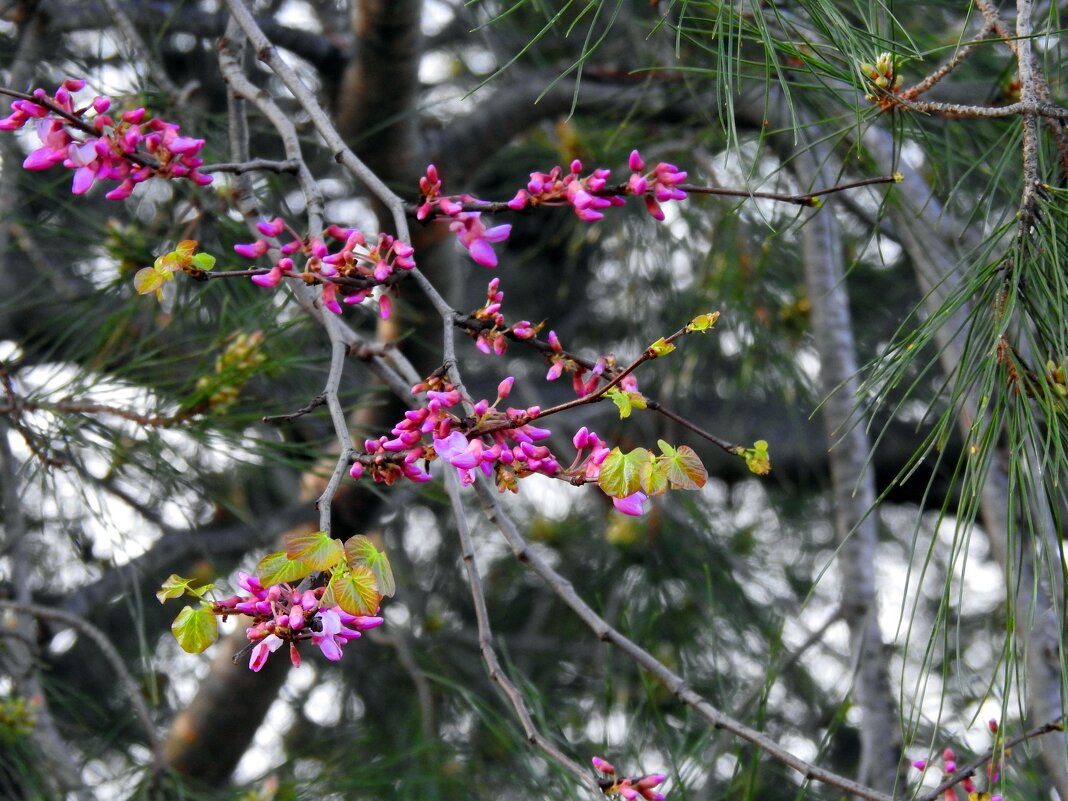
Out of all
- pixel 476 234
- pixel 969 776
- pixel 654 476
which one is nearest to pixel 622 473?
pixel 654 476

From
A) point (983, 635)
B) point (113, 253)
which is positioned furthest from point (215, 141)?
point (983, 635)

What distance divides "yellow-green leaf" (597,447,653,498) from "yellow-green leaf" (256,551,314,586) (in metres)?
0.13

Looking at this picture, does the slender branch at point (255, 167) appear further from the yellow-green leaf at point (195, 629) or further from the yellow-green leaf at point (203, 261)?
the yellow-green leaf at point (195, 629)

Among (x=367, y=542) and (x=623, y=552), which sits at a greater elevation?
(x=367, y=542)

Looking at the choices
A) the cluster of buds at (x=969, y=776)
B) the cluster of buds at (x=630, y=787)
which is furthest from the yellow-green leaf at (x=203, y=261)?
the cluster of buds at (x=969, y=776)

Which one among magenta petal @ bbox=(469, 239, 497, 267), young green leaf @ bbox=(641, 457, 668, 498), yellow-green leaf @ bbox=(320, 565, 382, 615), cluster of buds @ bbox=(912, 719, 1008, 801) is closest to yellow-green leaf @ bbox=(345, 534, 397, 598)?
yellow-green leaf @ bbox=(320, 565, 382, 615)

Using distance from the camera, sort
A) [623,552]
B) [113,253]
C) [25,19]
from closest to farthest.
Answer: [113,253] → [25,19] → [623,552]

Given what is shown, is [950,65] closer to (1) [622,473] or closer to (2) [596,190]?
(2) [596,190]

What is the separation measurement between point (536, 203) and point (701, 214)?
128 centimetres

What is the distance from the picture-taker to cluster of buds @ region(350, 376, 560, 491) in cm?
49

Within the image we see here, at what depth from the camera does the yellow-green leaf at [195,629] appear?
0.46 metres

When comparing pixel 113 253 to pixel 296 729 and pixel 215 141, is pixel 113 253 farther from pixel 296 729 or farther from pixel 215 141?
pixel 296 729

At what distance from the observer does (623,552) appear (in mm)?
2057

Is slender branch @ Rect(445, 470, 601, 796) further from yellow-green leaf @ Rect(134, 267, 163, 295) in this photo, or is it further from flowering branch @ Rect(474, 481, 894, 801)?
yellow-green leaf @ Rect(134, 267, 163, 295)
